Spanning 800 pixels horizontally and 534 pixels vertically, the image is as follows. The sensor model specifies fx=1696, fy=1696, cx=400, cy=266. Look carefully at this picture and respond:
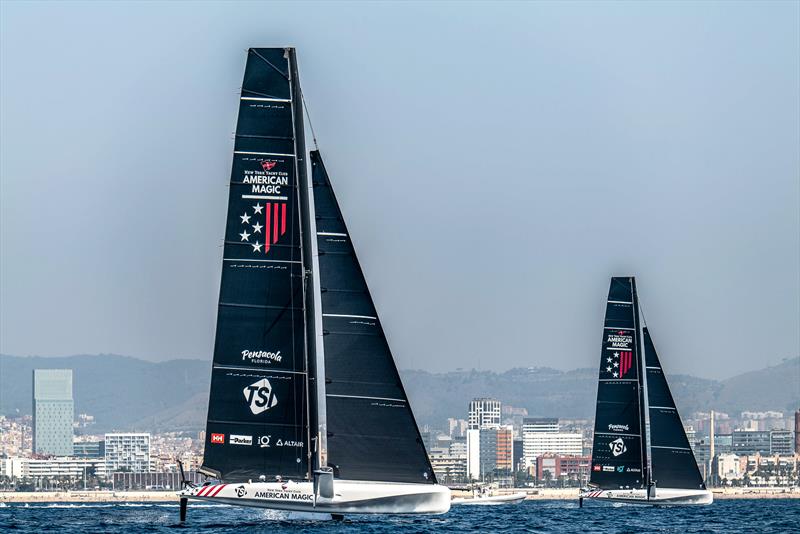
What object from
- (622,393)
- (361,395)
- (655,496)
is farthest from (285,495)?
(655,496)

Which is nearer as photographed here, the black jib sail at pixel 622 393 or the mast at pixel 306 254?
the mast at pixel 306 254

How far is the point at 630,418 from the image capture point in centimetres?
7162

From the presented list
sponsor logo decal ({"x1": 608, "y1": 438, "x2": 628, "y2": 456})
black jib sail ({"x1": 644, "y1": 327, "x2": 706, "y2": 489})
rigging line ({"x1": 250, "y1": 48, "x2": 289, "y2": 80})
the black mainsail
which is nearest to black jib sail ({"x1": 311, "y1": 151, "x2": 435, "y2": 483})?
the black mainsail

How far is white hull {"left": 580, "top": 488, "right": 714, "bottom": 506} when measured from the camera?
2822 inches

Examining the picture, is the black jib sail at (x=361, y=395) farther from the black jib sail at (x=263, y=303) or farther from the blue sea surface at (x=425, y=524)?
the blue sea surface at (x=425, y=524)

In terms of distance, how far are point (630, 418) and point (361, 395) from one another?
33.1 metres

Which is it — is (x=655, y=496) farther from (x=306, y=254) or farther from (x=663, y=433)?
(x=306, y=254)

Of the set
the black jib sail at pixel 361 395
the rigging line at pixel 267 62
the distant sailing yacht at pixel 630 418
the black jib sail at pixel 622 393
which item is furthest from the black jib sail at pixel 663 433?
the rigging line at pixel 267 62

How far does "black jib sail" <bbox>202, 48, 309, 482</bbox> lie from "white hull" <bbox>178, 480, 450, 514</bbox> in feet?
1.74

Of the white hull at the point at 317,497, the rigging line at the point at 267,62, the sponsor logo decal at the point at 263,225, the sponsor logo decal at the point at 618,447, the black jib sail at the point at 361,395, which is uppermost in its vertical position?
the rigging line at the point at 267,62

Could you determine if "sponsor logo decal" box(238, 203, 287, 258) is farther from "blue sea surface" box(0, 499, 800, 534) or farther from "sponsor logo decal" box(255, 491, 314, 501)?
"blue sea surface" box(0, 499, 800, 534)

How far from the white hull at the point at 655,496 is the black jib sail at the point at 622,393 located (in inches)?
13.3

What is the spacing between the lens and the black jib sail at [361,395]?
40.3m

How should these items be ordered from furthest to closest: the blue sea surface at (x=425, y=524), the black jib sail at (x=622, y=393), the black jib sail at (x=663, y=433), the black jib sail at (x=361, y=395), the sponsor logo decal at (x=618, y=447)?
the black jib sail at (x=663, y=433) < the sponsor logo decal at (x=618, y=447) < the black jib sail at (x=622, y=393) < the blue sea surface at (x=425, y=524) < the black jib sail at (x=361, y=395)
